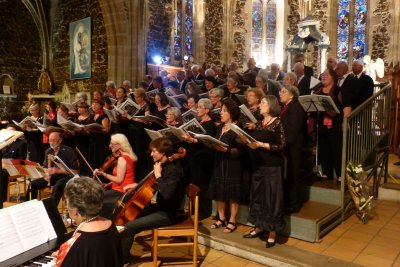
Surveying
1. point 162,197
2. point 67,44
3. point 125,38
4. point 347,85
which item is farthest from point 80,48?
point 162,197

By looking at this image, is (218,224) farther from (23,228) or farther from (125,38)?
(125,38)

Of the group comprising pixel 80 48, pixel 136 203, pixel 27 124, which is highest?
pixel 80 48

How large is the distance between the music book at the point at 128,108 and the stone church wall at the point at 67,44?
5741 millimetres

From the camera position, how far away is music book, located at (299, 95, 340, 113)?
16.4ft

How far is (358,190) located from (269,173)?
1.80m

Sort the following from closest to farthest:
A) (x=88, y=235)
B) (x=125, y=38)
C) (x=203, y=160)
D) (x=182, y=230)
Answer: (x=88, y=235), (x=182, y=230), (x=203, y=160), (x=125, y=38)

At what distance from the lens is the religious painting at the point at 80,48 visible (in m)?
11.9

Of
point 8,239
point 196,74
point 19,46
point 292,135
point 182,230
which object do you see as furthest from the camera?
point 19,46

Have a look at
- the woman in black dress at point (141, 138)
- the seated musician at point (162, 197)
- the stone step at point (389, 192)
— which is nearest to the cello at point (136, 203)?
the seated musician at point (162, 197)

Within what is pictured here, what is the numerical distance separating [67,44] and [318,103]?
10.4 meters

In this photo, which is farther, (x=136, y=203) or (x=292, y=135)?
(x=292, y=135)

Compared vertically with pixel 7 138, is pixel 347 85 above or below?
above

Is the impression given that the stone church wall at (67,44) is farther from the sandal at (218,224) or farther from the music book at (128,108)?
the sandal at (218,224)

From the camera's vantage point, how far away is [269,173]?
4020 millimetres
